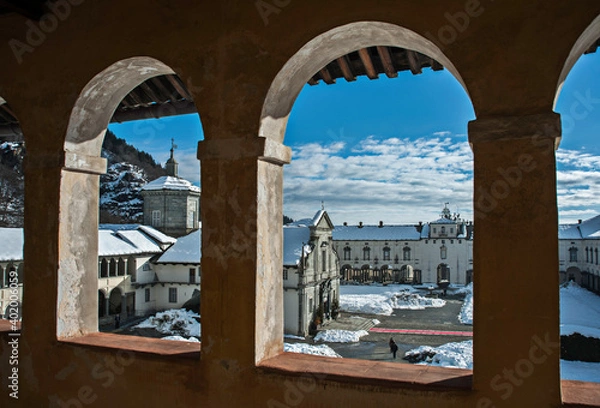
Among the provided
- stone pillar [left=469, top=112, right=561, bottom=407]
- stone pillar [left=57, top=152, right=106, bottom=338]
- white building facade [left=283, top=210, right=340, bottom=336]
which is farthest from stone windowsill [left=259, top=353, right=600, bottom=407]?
white building facade [left=283, top=210, right=340, bottom=336]

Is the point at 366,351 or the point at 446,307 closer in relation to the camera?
the point at 366,351

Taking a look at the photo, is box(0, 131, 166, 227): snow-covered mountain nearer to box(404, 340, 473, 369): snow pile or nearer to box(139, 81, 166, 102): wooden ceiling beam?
box(404, 340, 473, 369): snow pile

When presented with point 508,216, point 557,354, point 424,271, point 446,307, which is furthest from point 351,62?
point 424,271

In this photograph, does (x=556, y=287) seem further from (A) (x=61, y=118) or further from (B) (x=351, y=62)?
(A) (x=61, y=118)

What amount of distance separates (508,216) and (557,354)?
0.77 meters

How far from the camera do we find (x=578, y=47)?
2.67 m

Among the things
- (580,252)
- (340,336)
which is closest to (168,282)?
(340,336)

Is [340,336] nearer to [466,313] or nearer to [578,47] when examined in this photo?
[466,313]

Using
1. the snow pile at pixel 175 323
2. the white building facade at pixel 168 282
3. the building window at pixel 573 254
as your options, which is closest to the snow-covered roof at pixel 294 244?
the white building facade at pixel 168 282

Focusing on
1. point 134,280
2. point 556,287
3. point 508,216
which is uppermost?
point 508,216

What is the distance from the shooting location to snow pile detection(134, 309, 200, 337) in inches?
918

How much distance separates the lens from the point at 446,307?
33906mm

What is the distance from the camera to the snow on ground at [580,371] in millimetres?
12945

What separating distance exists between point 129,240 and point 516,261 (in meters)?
29.0
